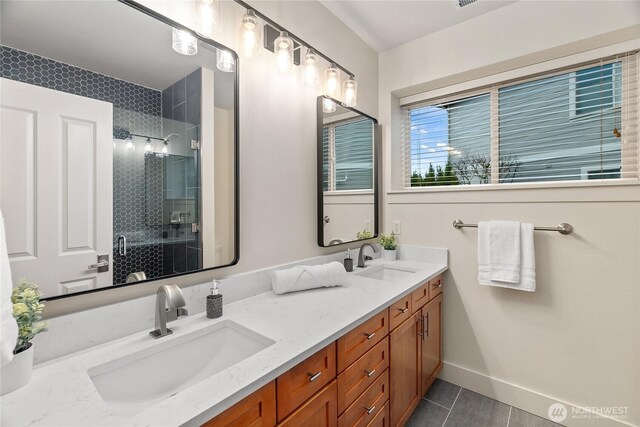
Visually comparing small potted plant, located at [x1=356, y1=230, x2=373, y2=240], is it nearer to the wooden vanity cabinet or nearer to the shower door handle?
the wooden vanity cabinet

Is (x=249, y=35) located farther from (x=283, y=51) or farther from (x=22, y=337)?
(x=22, y=337)

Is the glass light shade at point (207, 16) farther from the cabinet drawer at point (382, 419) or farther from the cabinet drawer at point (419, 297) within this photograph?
the cabinet drawer at point (382, 419)

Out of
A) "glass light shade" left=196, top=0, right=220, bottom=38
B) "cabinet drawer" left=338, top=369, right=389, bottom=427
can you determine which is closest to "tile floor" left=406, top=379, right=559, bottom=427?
"cabinet drawer" left=338, top=369, right=389, bottom=427

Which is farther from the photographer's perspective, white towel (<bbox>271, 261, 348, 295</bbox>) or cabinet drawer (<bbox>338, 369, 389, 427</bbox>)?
white towel (<bbox>271, 261, 348, 295</bbox>)

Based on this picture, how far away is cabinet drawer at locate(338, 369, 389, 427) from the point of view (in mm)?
1138

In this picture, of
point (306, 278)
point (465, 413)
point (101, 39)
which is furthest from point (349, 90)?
point (465, 413)

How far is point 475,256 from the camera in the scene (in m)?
2.04

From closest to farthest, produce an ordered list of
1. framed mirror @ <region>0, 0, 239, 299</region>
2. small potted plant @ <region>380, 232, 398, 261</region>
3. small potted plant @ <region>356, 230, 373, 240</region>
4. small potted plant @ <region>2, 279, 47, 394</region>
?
small potted plant @ <region>2, 279, 47, 394</region>
framed mirror @ <region>0, 0, 239, 299</region>
small potted plant @ <region>356, 230, 373, 240</region>
small potted plant @ <region>380, 232, 398, 261</region>

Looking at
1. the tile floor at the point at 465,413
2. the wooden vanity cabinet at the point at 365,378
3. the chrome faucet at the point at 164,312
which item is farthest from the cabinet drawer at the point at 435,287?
the chrome faucet at the point at 164,312

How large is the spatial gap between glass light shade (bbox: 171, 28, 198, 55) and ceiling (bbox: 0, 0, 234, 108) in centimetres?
2

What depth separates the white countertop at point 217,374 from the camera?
632 millimetres

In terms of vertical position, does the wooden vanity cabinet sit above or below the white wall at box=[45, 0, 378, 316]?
below

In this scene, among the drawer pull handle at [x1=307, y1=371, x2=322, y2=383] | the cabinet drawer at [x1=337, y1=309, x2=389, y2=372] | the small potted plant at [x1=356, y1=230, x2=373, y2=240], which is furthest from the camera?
the small potted plant at [x1=356, y1=230, x2=373, y2=240]

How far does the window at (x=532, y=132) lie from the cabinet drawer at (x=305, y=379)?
1.75 metres
